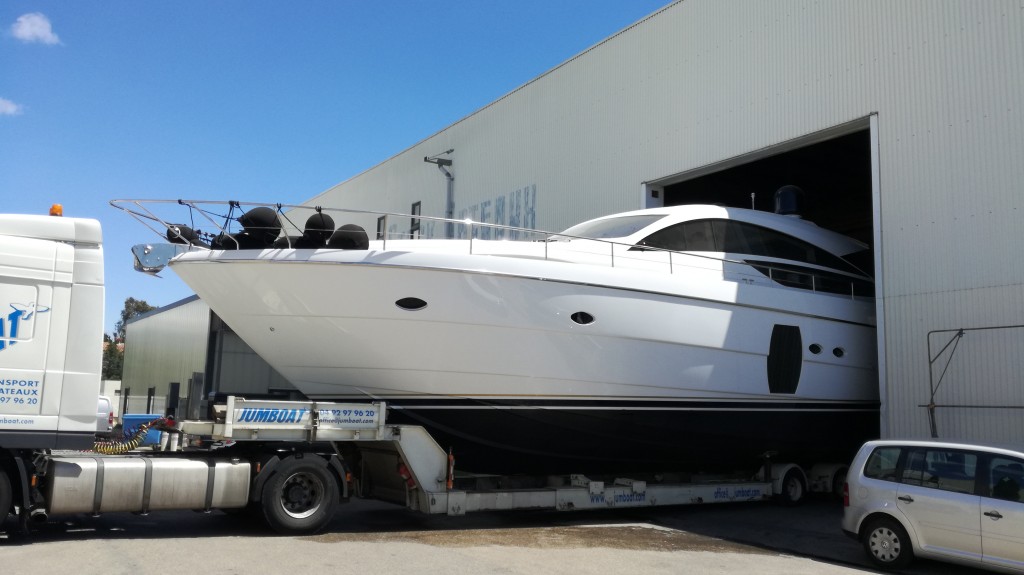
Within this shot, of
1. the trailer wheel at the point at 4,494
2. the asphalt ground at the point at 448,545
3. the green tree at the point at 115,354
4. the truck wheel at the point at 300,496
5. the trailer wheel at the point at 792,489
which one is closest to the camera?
the asphalt ground at the point at 448,545

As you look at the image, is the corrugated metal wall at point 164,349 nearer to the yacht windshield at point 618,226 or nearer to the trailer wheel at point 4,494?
the yacht windshield at point 618,226

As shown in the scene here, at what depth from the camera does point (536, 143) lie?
17.0 meters

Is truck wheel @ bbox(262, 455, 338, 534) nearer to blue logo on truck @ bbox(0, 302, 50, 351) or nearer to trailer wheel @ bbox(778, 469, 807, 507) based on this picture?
blue logo on truck @ bbox(0, 302, 50, 351)

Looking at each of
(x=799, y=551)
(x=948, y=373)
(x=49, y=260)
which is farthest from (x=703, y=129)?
(x=49, y=260)

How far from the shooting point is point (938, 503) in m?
6.83

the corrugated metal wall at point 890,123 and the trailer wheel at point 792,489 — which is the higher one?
the corrugated metal wall at point 890,123

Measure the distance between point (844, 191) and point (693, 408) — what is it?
32.2 ft

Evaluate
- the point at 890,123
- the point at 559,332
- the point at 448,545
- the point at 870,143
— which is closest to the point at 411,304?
the point at 559,332

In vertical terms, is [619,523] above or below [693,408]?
below

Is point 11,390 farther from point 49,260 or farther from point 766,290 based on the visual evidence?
point 766,290

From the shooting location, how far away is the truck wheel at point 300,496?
7.56 m

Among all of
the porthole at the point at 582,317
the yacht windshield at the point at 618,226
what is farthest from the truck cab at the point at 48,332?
the yacht windshield at the point at 618,226

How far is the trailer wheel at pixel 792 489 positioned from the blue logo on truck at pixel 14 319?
8.97 metres

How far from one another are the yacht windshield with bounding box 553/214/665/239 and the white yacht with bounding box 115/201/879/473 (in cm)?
4
